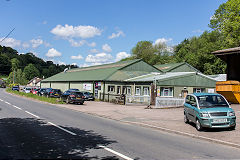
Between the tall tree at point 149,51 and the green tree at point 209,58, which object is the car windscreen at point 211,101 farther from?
the tall tree at point 149,51

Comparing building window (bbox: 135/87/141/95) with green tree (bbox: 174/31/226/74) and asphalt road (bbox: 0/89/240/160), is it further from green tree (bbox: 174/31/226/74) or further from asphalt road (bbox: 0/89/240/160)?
green tree (bbox: 174/31/226/74)

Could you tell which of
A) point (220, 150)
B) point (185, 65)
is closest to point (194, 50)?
point (185, 65)

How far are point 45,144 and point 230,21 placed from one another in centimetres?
4117

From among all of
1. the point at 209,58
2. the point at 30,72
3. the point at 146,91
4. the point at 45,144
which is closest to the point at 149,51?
the point at 209,58

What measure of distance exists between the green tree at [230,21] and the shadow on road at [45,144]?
36.3 metres

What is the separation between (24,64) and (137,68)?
126m

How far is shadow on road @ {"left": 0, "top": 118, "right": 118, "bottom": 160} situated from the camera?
6.84 meters

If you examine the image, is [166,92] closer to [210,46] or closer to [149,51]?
[210,46]

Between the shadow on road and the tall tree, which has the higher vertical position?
the tall tree

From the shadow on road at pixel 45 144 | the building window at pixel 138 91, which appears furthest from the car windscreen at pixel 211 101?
the building window at pixel 138 91

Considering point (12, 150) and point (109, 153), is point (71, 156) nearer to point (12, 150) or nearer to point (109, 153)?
point (109, 153)

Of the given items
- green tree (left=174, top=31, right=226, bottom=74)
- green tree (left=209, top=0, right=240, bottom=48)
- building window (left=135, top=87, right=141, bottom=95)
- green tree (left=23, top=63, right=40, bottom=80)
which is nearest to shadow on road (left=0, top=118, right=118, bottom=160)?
building window (left=135, top=87, right=141, bottom=95)

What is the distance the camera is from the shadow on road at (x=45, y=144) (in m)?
6.84

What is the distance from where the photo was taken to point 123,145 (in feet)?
27.8
